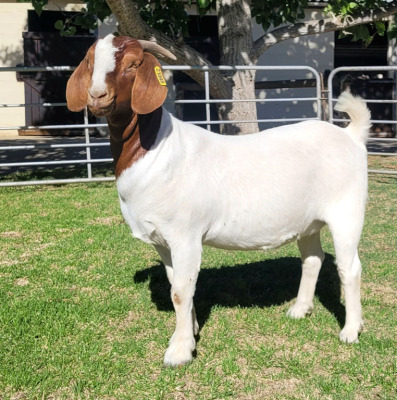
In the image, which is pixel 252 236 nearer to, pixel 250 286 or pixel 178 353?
pixel 178 353

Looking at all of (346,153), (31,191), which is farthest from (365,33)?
(346,153)

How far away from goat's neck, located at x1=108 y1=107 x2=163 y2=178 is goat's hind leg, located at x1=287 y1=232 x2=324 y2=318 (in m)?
1.39

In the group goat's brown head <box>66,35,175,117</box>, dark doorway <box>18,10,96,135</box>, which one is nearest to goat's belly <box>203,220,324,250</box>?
goat's brown head <box>66,35,175,117</box>

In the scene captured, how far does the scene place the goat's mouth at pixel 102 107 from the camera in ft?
8.92

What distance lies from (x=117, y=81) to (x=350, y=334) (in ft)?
6.51

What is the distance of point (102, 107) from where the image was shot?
273 centimetres

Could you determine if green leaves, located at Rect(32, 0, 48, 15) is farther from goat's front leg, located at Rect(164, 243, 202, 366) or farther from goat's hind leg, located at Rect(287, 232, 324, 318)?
goat's front leg, located at Rect(164, 243, 202, 366)

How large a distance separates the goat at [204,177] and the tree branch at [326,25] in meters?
5.98

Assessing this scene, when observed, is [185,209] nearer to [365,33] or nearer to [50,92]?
[365,33]

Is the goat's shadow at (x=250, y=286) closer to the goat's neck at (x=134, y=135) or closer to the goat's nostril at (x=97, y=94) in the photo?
the goat's neck at (x=134, y=135)

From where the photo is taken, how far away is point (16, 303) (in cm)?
402

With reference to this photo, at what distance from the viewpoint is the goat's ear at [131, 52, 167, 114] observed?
9.17 feet

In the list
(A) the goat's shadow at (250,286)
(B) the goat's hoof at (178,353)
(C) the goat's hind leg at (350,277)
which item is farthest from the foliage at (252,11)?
(B) the goat's hoof at (178,353)

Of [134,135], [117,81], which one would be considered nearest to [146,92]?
[117,81]
